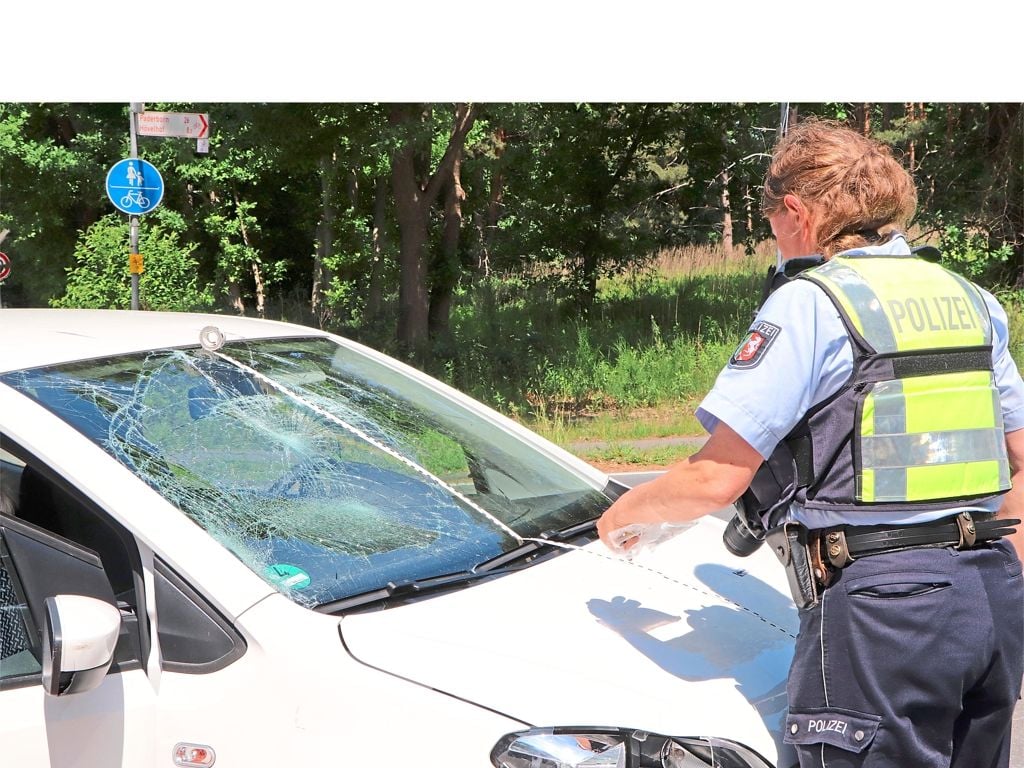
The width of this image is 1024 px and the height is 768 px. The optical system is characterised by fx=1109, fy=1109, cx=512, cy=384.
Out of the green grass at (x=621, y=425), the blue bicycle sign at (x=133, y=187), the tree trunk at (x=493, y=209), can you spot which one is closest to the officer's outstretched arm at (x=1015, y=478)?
the green grass at (x=621, y=425)

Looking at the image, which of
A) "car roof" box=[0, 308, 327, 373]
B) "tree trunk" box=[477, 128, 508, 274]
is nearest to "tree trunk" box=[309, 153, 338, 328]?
"tree trunk" box=[477, 128, 508, 274]

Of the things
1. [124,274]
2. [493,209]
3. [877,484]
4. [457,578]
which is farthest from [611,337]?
[877,484]

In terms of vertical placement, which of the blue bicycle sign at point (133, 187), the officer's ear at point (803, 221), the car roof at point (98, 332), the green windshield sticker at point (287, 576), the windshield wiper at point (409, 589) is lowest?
the windshield wiper at point (409, 589)

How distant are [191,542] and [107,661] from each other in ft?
0.83

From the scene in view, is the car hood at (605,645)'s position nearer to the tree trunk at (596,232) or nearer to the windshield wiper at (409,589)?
the windshield wiper at (409,589)

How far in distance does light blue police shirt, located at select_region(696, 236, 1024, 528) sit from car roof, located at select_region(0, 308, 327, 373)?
1.38m

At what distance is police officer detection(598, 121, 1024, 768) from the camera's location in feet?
5.83

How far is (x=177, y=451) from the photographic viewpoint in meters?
2.33

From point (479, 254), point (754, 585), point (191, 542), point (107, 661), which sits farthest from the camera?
point (479, 254)

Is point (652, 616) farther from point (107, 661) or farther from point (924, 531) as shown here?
point (107, 661)

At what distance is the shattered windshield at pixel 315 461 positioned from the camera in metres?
2.19

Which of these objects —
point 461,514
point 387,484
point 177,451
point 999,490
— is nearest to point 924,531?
point 999,490

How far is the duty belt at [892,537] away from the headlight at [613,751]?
1.21 feet

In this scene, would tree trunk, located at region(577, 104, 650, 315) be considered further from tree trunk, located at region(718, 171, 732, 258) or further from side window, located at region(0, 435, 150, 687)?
side window, located at region(0, 435, 150, 687)
